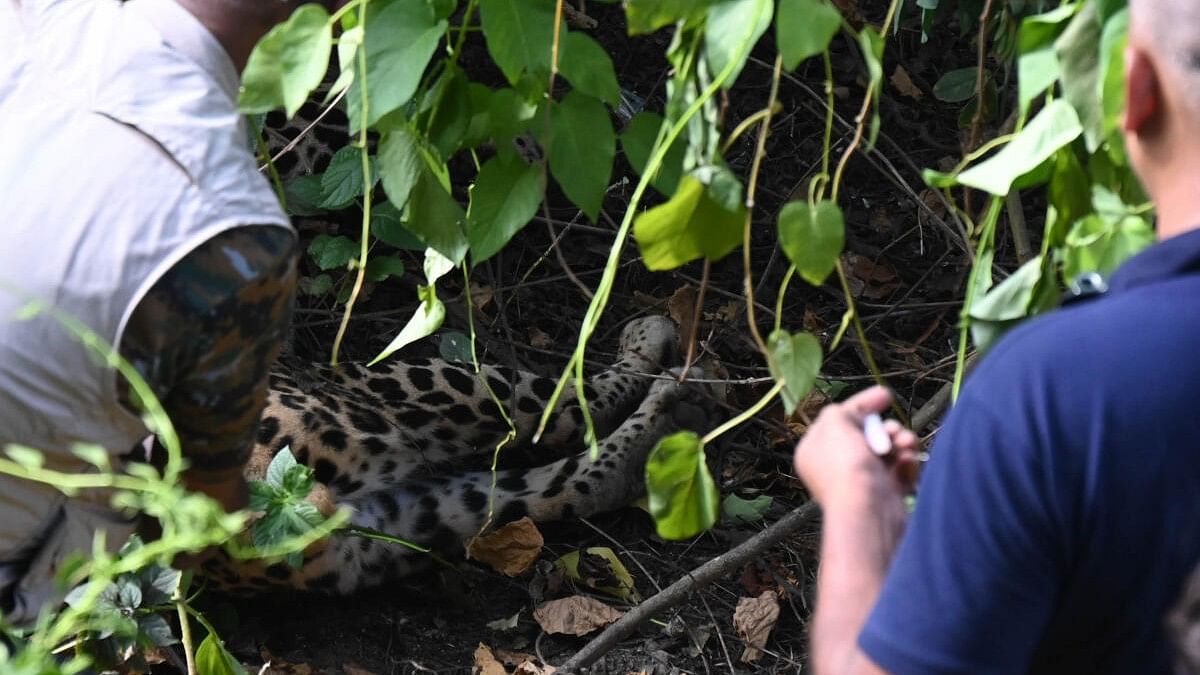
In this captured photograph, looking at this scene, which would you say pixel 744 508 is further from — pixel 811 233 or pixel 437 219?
pixel 811 233

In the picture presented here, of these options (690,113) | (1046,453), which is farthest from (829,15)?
(1046,453)

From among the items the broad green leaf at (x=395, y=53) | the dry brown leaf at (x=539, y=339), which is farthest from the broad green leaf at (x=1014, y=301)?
the dry brown leaf at (x=539, y=339)

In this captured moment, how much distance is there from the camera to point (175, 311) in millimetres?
1726

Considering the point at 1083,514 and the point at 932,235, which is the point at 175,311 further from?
the point at 932,235

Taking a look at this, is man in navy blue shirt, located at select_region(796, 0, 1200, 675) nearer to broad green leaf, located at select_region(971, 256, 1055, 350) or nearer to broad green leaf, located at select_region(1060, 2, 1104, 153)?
broad green leaf, located at select_region(1060, 2, 1104, 153)

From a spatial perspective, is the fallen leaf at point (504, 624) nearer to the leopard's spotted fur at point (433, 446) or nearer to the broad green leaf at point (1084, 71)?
the leopard's spotted fur at point (433, 446)

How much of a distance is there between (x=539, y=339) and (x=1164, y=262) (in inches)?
116

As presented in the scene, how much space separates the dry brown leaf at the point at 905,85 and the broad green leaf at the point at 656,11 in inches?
124

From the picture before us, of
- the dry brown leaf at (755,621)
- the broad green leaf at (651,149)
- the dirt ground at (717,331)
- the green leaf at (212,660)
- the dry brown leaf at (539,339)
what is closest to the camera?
the broad green leaf at (651,149)

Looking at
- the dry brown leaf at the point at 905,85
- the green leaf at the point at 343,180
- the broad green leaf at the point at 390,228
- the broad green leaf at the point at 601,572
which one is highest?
the green leaf at the point at 343,180

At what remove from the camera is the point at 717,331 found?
394cm

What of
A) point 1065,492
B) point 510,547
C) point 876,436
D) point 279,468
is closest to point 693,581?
point 510,547

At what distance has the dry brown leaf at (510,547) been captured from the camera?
3424 mm

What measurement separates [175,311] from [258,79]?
33 cm
